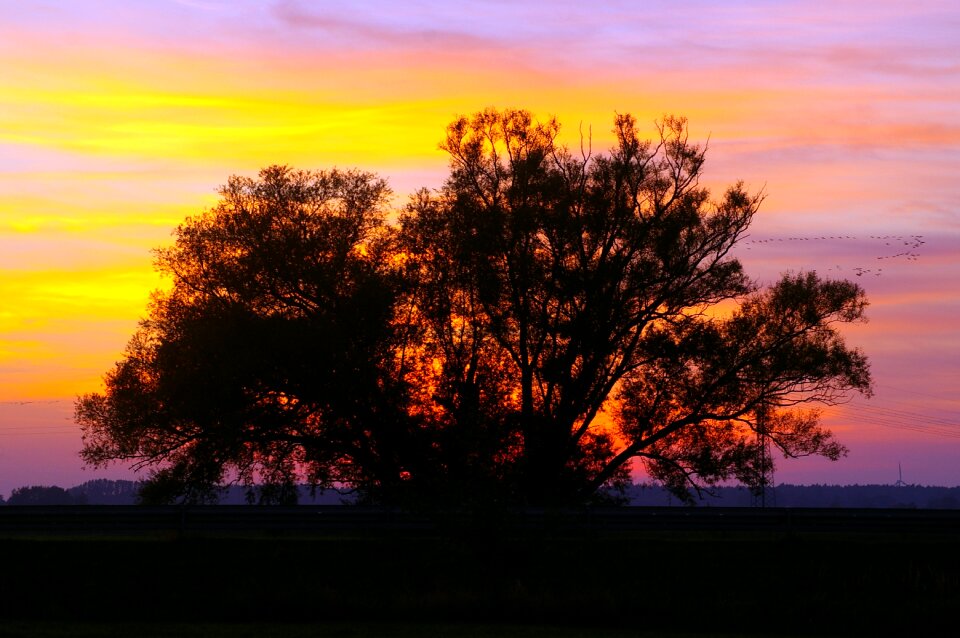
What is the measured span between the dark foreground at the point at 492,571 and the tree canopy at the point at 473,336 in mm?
6934

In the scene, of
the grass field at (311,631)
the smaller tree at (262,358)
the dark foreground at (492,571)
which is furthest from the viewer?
the smaller tree at (262,358)

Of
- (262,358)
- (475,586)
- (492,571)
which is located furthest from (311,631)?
(262,358)

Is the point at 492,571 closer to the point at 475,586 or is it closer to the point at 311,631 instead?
the point at 475,586

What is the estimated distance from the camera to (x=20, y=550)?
32.6m

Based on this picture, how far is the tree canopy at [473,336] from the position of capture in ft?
140

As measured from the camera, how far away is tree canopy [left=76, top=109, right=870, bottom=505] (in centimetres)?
4259

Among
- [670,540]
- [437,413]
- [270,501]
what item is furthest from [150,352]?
[670,540]

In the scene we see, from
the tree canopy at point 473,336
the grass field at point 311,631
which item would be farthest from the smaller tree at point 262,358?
the grass field at point 311,631

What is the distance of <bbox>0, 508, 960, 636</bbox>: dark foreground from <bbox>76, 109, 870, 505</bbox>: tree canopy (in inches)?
273

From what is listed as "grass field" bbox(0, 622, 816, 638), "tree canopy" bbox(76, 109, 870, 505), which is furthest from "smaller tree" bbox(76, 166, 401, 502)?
"grass field" bbox(0, 622, 816, 638)

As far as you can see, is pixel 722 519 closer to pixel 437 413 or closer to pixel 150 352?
pixel 437 413

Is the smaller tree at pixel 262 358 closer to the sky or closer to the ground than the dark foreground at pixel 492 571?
closer to the sky

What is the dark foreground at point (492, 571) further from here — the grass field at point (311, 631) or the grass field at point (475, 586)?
the grass field at point (311, 631)

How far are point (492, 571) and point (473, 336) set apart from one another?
50.3ft
